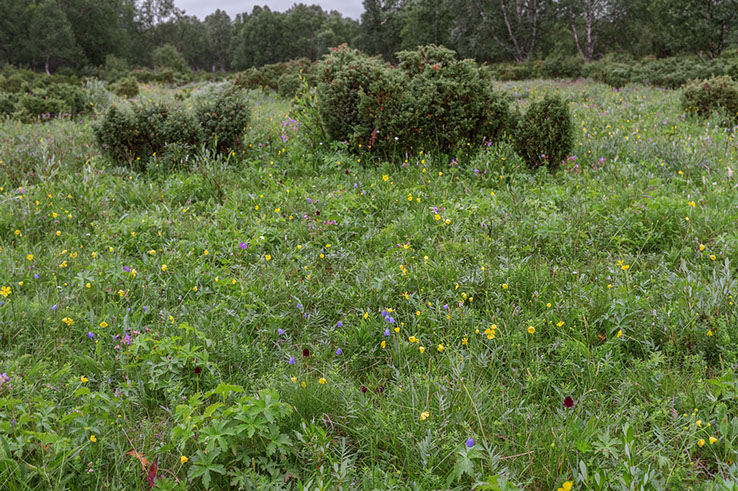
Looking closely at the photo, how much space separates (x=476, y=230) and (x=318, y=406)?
2400mm

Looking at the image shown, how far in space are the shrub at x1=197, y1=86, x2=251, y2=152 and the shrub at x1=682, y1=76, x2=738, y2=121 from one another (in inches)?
335

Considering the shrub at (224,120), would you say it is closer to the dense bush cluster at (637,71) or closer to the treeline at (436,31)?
the dense bush cluster at (637,71)

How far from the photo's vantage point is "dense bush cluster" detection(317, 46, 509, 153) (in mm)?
6312

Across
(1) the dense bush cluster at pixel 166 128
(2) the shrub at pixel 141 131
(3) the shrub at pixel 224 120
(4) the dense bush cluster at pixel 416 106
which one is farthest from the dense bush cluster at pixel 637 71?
(2) the shrub at pixel 141 131

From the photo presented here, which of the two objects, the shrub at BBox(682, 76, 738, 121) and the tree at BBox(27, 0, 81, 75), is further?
the tree at BBox(27, 0, 81, 75)

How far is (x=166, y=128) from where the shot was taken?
6.63 metres

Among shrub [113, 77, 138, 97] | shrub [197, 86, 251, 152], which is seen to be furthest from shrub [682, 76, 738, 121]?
shrub [113, 77, 138, 97]

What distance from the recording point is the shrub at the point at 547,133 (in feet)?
19.2

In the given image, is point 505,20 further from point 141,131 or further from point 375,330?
point 375,330

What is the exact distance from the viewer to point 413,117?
6.31 metres

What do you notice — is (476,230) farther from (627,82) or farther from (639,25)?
(639,25)

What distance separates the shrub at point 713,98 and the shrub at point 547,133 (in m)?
4.61

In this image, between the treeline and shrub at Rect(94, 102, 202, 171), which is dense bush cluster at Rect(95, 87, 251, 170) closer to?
shrub at Rect(94, 102, 202, 171)

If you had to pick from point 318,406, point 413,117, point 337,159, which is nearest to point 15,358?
point 318,406
